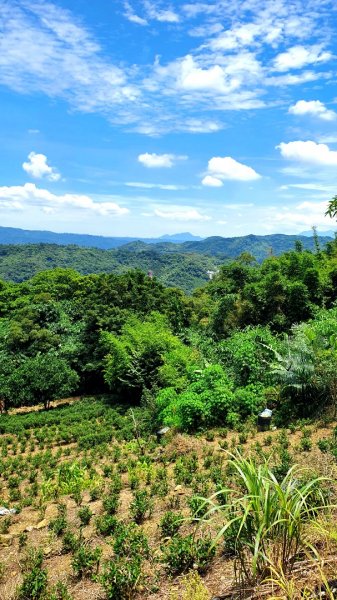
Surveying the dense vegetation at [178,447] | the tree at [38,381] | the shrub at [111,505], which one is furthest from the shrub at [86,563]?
the tree at [38,381]

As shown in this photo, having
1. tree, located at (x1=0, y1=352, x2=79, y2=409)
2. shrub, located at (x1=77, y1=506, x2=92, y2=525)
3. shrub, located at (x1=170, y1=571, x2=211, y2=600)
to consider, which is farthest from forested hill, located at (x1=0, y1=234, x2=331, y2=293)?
shrub, located at (x1=170, y1=571, x2=211, y2=600)

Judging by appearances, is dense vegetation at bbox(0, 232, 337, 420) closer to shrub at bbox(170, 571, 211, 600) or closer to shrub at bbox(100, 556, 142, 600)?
shrub at bbox(100, 556, 142, 600)

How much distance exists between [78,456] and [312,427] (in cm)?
Result: 639

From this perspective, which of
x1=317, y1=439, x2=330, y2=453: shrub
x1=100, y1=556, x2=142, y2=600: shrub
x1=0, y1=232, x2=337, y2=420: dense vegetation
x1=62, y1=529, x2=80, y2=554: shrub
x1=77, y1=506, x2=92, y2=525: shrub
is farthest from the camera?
x1=0, y1=232, x2=337, y2=420: dense vegetation

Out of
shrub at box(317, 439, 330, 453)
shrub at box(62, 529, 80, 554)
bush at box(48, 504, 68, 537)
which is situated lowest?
bush at box(48, 504, 68, 537)

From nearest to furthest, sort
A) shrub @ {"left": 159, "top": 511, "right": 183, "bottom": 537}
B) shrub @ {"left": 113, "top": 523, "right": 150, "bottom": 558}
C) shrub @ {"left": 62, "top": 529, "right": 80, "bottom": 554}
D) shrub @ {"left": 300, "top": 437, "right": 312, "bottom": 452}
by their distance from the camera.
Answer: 1. shrub @ {"left": 113, "top": 523, "right": 150, "bottom": 558}
2. shrub @ {"left": 159, "top": 511, "right": 183, "bottom": 537}
3. shrub @ {"left": 62, "top": 529, "right": 80, "bottom": 554}
4. shrub @ {"left": 300, "top": 437, "right": 312, "bottom": 452}

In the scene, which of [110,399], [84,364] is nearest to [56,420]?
[110,399]

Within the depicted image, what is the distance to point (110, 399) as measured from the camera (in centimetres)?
2147

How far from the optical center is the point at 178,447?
29.6 feet

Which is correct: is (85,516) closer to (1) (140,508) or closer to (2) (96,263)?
(1) (140,508)

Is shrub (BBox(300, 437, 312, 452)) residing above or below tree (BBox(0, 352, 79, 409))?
above

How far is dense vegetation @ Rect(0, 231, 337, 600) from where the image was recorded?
356 cm

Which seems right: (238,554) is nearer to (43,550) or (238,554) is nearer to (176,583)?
(176,583)

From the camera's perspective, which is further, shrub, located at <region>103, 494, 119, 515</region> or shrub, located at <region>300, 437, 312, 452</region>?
shrub, located at <region>300, 437, 312, 452</region>
